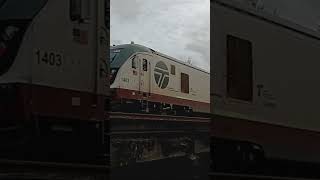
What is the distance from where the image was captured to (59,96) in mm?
3668

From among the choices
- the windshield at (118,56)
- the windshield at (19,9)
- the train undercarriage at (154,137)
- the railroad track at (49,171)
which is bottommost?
the railroad track at (49,171)

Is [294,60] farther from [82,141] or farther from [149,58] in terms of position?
[82,141]

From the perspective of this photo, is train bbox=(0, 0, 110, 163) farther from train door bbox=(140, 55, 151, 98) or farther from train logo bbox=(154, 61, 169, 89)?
train logo bbox=(154, 61, 169, 89)

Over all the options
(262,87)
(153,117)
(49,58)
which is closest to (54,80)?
(49,58)

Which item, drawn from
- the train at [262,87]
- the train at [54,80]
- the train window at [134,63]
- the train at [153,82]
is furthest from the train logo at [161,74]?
the train at [262,87]

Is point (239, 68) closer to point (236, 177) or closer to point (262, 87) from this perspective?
point (262, 87)

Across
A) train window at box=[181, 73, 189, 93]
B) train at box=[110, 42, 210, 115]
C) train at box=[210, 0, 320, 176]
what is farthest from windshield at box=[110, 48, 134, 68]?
train at box=[210, 0, 320, 176]

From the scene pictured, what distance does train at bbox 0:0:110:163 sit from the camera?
350 centimetres

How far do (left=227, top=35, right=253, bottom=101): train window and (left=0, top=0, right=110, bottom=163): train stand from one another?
1.36 m

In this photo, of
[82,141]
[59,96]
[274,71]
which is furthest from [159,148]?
[274,71]

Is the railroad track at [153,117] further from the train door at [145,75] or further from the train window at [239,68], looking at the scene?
the train window at [239,68]

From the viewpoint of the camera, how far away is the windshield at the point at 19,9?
3561mm

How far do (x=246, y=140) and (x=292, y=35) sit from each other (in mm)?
1224

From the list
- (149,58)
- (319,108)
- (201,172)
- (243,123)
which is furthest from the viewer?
(319,108)
